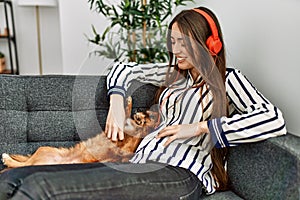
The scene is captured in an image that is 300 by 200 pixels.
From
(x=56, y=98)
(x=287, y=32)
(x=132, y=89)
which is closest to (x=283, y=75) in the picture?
(x=287, y=32)

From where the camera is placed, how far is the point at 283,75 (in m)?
1.53

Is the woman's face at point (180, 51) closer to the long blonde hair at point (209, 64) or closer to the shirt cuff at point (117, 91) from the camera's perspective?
the long blonde hair at point (209, 64)

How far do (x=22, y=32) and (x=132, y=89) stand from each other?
218cm

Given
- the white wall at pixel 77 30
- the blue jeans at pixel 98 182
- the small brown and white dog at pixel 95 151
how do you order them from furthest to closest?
the white wall at pixel 77 30, the small brown and white dog at pixel 95 151, the blue jeans at pixel 98 182

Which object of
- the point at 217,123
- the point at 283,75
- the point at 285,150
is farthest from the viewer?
the point at 283,75

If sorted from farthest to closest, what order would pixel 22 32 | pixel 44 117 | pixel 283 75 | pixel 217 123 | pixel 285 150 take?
1. pixel 22 32
2. pixel 44 117
3. pixel 283 75
4. pixel 217 123
5. pixel 285 150

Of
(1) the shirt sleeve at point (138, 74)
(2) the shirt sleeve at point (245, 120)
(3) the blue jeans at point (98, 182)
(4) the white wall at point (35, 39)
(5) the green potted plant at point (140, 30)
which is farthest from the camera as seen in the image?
(4) the white wall at point (35, 39)

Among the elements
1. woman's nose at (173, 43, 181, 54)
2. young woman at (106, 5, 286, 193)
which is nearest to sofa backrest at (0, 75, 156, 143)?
young woman at (106, 5, 286, 193)

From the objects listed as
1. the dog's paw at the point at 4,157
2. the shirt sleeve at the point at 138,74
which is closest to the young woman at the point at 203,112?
the shirt sleeve at the point at 138,74

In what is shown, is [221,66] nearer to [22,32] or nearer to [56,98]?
[56,98]

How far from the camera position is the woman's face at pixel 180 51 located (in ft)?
5.00

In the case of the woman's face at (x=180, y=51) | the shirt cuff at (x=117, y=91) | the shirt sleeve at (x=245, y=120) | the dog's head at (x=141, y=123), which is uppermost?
the woman's face at (x=180, y=51)

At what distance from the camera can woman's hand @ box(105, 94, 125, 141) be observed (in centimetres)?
158

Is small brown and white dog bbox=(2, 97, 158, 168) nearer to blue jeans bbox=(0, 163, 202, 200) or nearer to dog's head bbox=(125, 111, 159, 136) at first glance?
dog's head bbox=(125, 111, 159, 136)
